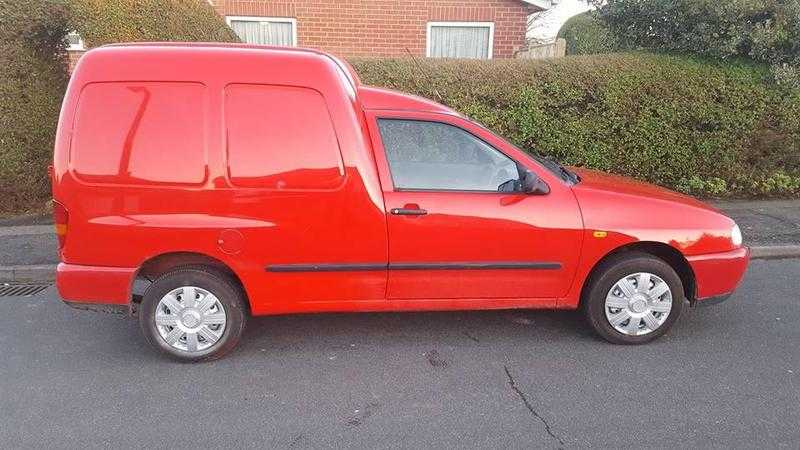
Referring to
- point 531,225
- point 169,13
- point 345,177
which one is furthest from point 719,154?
point 169,13

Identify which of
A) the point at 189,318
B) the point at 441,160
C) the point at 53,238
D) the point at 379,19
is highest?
the point at 379,19

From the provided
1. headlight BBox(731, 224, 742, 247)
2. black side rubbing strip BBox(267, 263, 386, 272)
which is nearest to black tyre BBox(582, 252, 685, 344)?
headlight BBox(731, 224, 742, 247)

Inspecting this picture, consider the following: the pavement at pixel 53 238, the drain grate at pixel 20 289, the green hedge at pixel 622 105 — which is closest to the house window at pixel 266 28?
the green hedge at pixel 622 105

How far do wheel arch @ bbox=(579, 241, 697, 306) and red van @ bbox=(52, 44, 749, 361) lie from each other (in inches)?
0.6

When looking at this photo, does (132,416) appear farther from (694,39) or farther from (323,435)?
(694,39)

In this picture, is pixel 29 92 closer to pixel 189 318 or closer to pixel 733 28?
pixel 189 318

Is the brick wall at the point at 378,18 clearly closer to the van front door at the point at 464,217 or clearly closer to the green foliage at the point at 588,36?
the green foliage at the point at 588,36

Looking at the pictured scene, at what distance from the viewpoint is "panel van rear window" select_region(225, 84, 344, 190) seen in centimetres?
310

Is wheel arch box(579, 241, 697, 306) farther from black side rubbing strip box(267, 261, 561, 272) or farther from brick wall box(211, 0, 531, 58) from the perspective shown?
brick wall box(211, 0, 531, 58)

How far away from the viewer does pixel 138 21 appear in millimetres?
6047

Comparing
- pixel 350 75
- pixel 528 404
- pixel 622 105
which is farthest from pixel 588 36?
pixel 528 404

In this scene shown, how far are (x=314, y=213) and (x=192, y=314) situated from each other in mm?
1011

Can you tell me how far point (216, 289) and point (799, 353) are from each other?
3.79 meters

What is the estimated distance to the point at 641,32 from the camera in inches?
281
